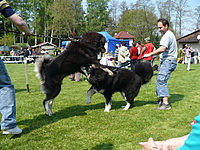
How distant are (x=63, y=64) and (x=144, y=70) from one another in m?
2.10

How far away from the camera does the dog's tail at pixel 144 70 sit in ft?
18.5

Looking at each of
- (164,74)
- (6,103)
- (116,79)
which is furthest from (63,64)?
(164,74)

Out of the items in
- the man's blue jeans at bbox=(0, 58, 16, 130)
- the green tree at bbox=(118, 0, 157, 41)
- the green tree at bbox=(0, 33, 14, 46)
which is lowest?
the man's blue jeans at bbox=(0, 58, 16, 130)

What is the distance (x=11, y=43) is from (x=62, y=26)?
12472mm

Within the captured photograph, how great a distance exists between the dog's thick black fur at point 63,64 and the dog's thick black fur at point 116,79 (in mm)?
274

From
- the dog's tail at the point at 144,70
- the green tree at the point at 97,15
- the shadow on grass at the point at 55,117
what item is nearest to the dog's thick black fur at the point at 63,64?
the shadow on grass at the point at 55,117

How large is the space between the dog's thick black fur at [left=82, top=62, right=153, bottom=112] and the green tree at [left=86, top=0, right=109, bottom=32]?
164 ft

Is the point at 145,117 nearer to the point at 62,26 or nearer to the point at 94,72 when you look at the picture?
the point at 94,72

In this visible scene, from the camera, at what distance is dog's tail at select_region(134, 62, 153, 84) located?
564 centimetres

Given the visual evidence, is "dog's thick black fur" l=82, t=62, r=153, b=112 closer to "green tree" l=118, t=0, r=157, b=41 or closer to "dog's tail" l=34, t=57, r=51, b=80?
"dog's tail" l=34, t=57, r=51, b=80

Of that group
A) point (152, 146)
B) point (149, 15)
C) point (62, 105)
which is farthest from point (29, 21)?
point (152, 146)

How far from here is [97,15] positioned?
57312 millimetres

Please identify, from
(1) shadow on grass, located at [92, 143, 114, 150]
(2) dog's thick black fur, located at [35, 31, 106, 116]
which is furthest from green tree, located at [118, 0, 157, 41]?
(1) shadow on grass, located at [92, 143, 114, 150]

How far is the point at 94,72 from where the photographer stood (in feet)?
16.7
